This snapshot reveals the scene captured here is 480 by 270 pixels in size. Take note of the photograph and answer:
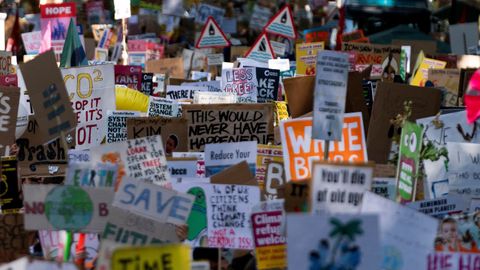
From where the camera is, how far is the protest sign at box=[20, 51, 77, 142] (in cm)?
653

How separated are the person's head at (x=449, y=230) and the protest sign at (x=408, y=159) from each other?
0.58m

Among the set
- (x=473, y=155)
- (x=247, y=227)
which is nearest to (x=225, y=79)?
(x=473, y=155)

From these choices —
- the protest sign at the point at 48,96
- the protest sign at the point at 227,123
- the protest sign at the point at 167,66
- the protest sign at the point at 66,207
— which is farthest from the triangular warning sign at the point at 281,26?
the protest sign at the point at 66,207

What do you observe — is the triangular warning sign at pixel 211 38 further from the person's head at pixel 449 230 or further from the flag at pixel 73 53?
the person's head at pixel 449 230

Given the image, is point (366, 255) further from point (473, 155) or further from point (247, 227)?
point (473, 155)

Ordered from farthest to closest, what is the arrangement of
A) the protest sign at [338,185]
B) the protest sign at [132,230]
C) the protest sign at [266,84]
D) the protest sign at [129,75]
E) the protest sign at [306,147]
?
the protest sign at [129,75], the protest sign at [266,84], the protest sign at [306,147], the protest sign at [132,230], the protest sign at [338,185]

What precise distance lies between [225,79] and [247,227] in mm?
5362

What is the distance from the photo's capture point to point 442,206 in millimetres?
6660

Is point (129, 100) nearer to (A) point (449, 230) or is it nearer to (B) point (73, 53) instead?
(B) point (73, 53)

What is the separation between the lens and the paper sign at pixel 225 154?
759 centimetres

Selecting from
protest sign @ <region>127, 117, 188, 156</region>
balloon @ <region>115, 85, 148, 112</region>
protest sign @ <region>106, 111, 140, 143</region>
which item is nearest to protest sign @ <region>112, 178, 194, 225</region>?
protest sign @ <region>127, 117, 188, 156</region>

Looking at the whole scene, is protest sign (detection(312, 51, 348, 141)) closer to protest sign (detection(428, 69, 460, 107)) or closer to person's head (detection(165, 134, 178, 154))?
person's head (detection(165, 134, 178, 154))

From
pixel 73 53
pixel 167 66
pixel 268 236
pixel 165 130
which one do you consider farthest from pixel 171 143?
pixel 167 66

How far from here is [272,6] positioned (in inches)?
1416
